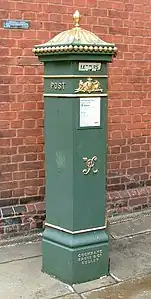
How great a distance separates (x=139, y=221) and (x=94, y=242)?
162 centimetres

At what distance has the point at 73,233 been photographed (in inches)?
139

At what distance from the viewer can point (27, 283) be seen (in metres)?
3.57

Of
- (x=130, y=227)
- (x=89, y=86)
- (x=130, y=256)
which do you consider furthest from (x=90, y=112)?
(x=130, y=227)

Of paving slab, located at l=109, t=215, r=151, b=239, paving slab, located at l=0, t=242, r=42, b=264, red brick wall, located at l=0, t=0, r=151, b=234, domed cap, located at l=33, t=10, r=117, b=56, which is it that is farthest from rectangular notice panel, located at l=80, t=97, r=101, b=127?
paving slab, located at l=109, t=215, r=151, b=239

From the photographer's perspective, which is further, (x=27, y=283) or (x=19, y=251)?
(x=19, y=251)

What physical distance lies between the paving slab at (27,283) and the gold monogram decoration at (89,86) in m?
1.68

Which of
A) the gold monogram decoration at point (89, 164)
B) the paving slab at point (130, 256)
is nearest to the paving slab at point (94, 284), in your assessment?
the paving slab at point (130, 256)

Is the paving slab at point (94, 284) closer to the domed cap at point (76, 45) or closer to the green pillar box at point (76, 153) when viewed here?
the green pillar box at point (76, 153)

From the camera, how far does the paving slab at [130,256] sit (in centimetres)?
381

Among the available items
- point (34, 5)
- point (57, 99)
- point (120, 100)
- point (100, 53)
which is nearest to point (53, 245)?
point (57, 99)

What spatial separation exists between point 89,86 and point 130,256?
181cm

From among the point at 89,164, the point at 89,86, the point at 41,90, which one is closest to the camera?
the point at 89,86

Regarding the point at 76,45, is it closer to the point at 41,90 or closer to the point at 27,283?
the point at 41,90

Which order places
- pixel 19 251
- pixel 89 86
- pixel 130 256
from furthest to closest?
pixel 19 251
pixel 130 256
pixel 89 86
